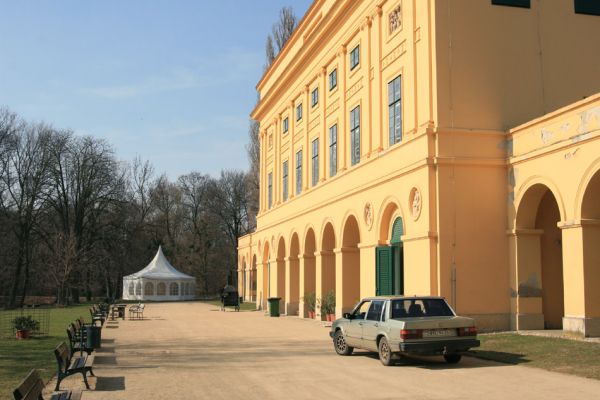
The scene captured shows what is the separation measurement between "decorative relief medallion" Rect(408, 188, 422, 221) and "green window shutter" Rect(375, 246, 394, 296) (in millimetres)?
2736

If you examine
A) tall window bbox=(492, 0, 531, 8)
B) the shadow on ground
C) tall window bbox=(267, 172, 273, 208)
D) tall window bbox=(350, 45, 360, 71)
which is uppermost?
tall window bbox=(350, 45, 360, 71)

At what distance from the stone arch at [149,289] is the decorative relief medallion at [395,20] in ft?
156

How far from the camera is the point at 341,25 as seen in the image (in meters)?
29.7

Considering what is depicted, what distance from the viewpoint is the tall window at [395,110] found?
76.9 ft

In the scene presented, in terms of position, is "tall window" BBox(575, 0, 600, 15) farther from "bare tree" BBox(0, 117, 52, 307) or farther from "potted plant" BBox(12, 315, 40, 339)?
"bare tree" BBox(0, 117, 52, 307)

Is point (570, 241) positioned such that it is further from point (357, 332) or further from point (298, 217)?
point (298, 217)

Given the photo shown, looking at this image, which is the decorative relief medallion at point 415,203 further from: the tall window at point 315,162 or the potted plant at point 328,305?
the tall window at point 315,162

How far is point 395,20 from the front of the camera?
78.9 feet

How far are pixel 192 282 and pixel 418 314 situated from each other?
57991 millimetres

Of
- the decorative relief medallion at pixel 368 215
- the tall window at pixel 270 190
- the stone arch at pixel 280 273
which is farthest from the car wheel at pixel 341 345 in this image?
the tall window at pixel 270 190

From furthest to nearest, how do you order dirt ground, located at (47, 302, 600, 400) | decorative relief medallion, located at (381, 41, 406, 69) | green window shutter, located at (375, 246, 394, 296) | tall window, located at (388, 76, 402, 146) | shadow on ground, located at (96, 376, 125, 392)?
green window shutter, located at (375, 246, 394, 296), tall window, located at (388, 76, 402, 146), decorative relief medallion, located at (381, 41, 406, 69), shadow on ground, located at (96, 376, 125, 392), dirt ground, located at (47, 302, 600, 400)

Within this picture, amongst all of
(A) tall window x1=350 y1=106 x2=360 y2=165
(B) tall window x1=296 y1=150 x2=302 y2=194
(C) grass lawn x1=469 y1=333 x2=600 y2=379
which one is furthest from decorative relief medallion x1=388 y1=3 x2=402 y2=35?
(B) tall window x1=296 y1=150 x2=302 y2=194

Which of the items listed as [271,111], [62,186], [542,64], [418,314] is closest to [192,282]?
[62,186]

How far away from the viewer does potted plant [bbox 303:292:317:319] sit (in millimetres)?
32619
